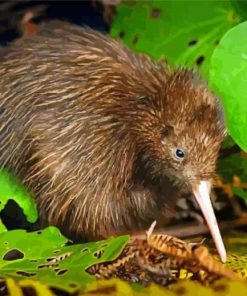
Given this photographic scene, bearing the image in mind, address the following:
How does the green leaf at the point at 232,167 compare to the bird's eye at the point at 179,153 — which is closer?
the bird's eye at the point at 179,153

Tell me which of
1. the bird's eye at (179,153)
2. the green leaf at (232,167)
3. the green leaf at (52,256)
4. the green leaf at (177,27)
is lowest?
the green leaf at (52,256)

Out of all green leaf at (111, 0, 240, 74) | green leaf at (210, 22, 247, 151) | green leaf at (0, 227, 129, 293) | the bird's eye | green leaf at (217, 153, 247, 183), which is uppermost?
green leaf at (111, 0, 240, 74)

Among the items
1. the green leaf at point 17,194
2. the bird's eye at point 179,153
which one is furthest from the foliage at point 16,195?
the bird's eye at point 179,153

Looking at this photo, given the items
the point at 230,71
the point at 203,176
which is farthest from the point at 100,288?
the point at 230,71

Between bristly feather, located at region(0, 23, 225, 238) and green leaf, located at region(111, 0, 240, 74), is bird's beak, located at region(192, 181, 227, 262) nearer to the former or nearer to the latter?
bristly feather, located at region(0, 23, 225, 238)

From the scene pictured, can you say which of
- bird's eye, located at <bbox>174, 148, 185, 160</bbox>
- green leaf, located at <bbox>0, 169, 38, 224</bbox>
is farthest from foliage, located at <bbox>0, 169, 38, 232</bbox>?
bird's eye, located at <bbox>174, 148, 185, 160</bbox>

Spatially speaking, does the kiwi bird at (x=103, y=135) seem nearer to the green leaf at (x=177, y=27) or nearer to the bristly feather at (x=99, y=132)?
the bristly feather at (x=99, y=132)

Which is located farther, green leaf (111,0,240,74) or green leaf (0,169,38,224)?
green leaf (111,0,240,74)

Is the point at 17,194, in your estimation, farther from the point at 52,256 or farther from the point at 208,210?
the point at 208,210
